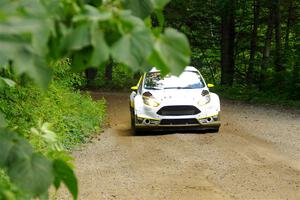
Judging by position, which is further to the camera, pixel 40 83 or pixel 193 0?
pixel 193 0

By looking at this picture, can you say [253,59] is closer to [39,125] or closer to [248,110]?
[248,110]

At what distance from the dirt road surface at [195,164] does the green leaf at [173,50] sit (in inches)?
246

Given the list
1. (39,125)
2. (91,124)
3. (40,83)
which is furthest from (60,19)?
(91,124)

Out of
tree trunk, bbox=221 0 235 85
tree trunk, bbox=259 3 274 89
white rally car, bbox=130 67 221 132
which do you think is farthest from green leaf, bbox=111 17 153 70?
tree trunk, bbox=221 0 235 85

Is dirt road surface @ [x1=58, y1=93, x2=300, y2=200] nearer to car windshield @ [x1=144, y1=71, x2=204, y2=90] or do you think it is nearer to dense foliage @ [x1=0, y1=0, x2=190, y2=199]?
car windshield @ [x1=144, y1=71, x2=204, y2=90]

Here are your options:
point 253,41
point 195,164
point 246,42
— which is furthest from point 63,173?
point 246,42

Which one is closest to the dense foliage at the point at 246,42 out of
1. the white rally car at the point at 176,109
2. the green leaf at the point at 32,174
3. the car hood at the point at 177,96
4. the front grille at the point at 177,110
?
the white rally car at the point at 176,109

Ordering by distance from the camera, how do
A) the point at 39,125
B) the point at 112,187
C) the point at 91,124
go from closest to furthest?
the point at 39,125, the point at 112,187, the point at 91,124

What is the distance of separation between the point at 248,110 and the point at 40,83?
18811mm

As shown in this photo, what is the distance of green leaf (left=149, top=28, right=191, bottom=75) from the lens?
1347 mm

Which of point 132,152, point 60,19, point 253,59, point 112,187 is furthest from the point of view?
point 253,59

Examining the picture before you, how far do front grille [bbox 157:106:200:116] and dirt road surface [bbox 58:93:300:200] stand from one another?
21.0 inches

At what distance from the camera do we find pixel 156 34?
1.39 meters

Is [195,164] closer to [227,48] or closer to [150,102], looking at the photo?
[150,102]
